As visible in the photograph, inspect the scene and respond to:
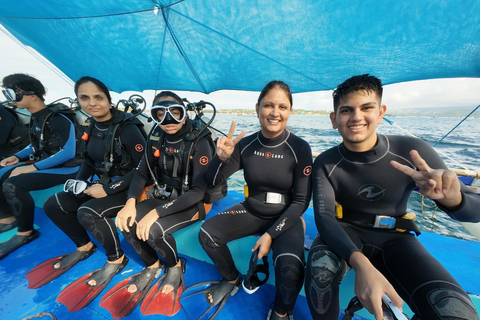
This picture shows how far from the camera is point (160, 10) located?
7.44ft

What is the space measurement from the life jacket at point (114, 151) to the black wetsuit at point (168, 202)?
0.36 metres

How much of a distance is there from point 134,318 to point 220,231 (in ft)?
2.92

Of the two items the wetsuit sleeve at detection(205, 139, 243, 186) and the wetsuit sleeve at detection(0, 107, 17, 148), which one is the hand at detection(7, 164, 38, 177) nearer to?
the wetsuit sleeve at detection(0, 107, 17, 148)

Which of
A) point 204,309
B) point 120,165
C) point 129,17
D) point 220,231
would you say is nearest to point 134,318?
point 204,309

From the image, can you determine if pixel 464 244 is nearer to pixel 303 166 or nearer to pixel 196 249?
pixel 303 166

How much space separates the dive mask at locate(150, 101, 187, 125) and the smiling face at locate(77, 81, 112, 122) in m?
0.79

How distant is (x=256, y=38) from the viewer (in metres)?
2.13

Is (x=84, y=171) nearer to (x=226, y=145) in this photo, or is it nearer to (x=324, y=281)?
(x=226, y=145)

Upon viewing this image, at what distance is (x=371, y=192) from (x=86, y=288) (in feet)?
7.95

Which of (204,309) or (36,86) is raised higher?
(36,86)

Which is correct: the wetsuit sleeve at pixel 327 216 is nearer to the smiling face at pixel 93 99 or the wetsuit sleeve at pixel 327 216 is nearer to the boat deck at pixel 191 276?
the boat deck at pixel 191 276

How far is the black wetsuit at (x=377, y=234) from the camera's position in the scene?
0.92m

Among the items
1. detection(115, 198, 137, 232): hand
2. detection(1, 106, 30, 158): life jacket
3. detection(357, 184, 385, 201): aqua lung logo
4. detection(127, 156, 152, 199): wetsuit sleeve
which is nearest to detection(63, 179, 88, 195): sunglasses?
detection(127, 156, 152, 199): wetsuit sleeve

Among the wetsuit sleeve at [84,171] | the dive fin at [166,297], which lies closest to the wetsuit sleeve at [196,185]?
the dive fin at [166,297]
